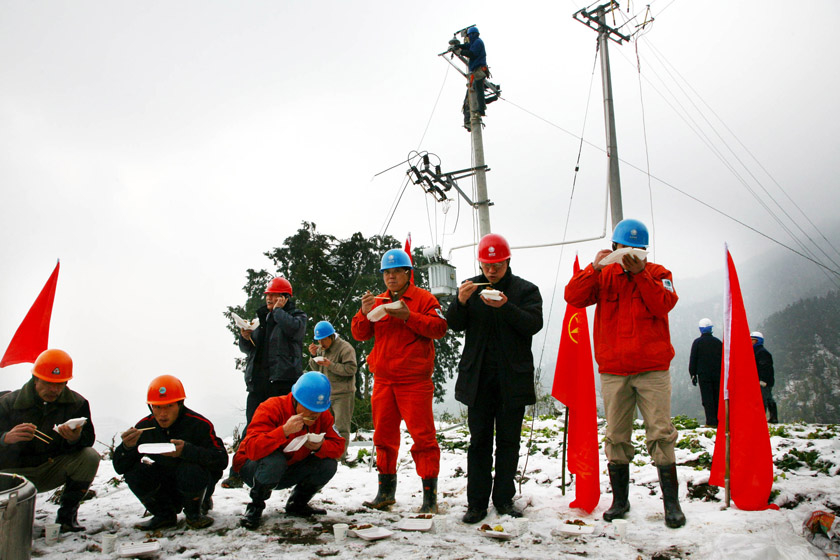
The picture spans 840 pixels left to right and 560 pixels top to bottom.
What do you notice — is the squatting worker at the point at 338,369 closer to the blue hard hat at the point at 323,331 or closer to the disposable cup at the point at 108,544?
the blue hard hat at the point at 323,331

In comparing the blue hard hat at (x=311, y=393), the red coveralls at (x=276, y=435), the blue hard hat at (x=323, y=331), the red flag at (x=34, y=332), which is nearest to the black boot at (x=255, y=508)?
the red coveralls at (x=276, y=435)

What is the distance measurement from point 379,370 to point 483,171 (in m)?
6.67

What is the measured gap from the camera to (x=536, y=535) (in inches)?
132

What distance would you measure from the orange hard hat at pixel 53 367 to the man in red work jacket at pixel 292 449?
1.36 metres

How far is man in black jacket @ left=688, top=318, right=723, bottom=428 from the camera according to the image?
891 centimetres

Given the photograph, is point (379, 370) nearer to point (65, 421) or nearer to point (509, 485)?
point (509, 485)

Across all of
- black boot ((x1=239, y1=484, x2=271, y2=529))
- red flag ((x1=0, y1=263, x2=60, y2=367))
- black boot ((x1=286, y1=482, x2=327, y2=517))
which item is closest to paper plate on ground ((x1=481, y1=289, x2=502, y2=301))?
black boot ((x1=286, y1=482, x2=327, y2=517))

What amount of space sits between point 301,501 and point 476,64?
886 centimetres

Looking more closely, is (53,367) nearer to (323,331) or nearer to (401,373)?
(401,373)

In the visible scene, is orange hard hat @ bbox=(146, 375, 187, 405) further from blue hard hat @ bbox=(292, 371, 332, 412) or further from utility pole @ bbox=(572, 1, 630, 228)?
utility pole @ bbox=(572, 1, 630, 228)

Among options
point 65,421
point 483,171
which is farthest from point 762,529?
point 483,171

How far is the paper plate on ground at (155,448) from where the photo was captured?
3.39 metres

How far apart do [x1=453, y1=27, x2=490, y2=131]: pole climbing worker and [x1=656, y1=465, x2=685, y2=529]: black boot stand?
27.0 feet

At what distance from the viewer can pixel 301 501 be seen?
3.93 m
